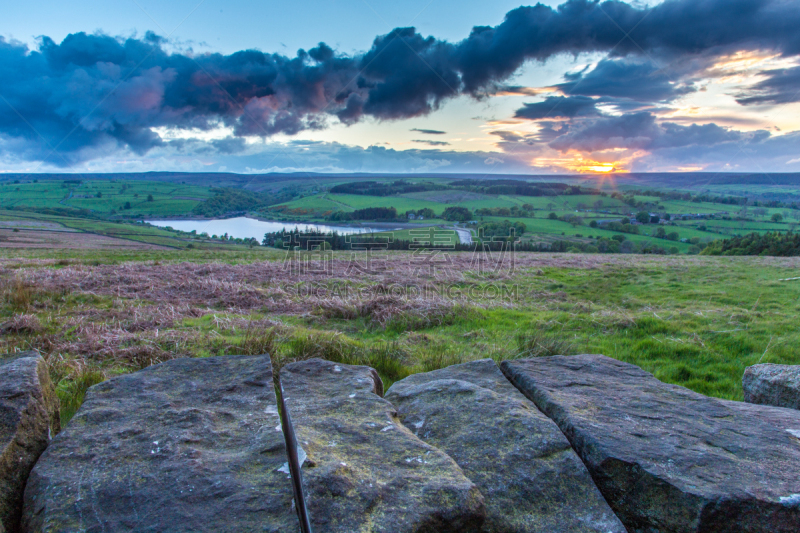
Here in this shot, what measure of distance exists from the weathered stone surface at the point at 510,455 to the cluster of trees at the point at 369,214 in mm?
91730

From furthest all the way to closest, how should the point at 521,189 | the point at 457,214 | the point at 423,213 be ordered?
the point at 521,189, the point at 423,213, the point at 457,214

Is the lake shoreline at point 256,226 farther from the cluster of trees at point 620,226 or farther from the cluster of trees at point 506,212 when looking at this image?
the cluster of trees at point 620,226

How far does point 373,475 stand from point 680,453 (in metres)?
2.07

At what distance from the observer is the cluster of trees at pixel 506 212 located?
322 ft

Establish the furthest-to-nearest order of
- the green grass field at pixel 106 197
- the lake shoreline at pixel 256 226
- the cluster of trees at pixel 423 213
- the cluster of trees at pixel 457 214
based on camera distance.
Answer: the green grass field at pixel 106 197 < the cluster of trees at pixel 423 213 < the cluster of trees at pixel 457 214 < the lake shoreline at pixel 256 226

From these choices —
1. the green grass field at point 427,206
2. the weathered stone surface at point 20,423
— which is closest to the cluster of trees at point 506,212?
the green grass field at point 427,206

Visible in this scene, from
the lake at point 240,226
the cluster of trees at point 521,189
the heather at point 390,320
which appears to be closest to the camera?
the heather at point 390,320

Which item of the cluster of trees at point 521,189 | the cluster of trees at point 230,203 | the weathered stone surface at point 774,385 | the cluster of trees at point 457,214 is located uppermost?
the cluster of trees at point 521,189

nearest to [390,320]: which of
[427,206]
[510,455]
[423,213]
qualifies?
[510,455]

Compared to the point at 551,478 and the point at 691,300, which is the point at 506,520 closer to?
the point at 551,478

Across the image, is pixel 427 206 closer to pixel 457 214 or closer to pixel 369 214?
pixel 457 214

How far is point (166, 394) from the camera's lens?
321 centimetres

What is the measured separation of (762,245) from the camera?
1725 inches

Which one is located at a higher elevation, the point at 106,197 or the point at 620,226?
the point at 106,197
